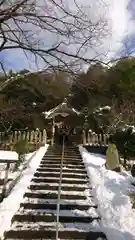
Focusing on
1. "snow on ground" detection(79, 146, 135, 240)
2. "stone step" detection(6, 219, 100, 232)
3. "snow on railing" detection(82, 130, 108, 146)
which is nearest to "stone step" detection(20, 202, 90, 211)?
"snow on ground" detection(79, 146, 135, 240)

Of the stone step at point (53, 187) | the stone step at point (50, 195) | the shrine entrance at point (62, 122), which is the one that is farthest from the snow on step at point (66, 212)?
the shrine entrance at point (62, 122)

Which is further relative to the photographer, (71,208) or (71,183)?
(71,183)

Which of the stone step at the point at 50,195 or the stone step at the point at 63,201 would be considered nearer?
the stone step at the point at 63,201

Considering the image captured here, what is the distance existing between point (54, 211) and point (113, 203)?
4.69 feet

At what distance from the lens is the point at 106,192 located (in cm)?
771

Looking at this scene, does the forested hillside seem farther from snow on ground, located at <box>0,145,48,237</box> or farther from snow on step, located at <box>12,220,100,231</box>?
snow on step, located at <box>12,220,100,231</box>

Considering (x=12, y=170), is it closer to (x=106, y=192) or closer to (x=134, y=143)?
(x=106, y=192)

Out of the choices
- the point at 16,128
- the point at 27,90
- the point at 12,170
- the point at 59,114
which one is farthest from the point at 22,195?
the point at 27,90

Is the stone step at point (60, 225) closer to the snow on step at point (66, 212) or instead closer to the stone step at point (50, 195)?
the snow on step at point (66, 212)

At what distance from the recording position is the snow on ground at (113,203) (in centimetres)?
536

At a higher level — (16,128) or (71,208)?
(16,128)

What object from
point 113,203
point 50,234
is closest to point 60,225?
point 50,234

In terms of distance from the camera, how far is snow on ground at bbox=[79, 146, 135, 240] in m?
5.36

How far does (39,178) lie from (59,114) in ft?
46.1
